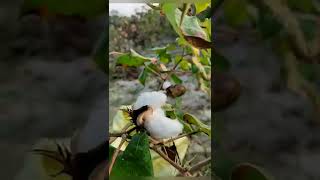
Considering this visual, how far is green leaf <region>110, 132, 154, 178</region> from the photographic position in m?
1.71

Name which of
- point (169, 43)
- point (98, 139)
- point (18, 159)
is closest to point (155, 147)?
point (98, 139)

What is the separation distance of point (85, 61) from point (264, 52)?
60cm

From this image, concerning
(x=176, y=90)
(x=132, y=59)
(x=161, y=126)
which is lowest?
(x=161, y=126)

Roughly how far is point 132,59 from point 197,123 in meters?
0.33

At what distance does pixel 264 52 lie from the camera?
1604 mm

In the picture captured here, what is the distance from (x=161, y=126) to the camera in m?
1.73

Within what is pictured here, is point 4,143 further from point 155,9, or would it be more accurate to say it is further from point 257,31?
point 257,31

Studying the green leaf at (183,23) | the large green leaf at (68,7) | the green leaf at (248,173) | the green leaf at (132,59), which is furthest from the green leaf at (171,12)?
the green leaf at (248,173)

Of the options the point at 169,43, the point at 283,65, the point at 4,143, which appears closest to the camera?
the point at 4,143

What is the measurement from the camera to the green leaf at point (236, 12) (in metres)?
1.61

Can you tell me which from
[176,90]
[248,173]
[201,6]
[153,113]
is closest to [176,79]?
[176,90]

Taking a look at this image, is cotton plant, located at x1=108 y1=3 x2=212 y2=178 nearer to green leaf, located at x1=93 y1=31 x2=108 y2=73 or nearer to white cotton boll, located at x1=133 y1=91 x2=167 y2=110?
white cotton boll, located at x1=133 y1=91 x2=167 y2=110

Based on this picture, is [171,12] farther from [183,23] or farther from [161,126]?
[161,126]

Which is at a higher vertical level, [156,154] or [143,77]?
[143,77]
